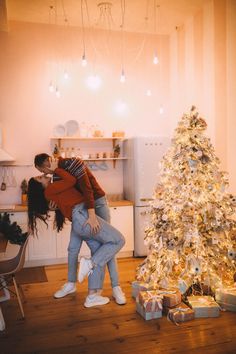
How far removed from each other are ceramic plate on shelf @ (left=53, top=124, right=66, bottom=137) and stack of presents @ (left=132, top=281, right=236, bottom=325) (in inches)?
103

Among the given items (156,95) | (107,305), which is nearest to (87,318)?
(107,305)

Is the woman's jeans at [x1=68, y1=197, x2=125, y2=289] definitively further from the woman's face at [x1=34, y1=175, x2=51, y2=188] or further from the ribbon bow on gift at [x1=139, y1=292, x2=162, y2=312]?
the ribbon bow on gift at [x1=139, y1=292, x2=162, y2=312]

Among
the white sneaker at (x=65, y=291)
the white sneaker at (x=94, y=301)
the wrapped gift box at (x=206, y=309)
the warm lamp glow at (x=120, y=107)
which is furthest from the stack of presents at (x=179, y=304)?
the warm lamp glow at (x=120, y=107)

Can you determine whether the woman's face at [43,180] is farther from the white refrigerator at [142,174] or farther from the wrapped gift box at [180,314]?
the white refrigerator at [142,174]

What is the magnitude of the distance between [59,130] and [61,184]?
6.78ft

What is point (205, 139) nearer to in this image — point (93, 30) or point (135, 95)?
point (135, 95)

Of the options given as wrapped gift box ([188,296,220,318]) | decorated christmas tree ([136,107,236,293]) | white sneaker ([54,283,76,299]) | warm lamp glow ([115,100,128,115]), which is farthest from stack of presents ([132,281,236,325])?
warm lamp glow ([115,100,128,115])

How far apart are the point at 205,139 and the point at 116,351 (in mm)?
1937

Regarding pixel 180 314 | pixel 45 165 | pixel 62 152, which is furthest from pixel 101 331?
pixel 62 152

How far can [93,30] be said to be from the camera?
5.05 metres

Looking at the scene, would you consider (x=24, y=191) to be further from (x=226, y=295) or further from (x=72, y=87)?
(x=226, y=295)

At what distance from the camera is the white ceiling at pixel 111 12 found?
4.28m

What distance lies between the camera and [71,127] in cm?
492

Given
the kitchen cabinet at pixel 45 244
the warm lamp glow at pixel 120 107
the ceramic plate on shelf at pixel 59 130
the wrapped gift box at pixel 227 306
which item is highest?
the warm lamp glow at pixel 120 107
